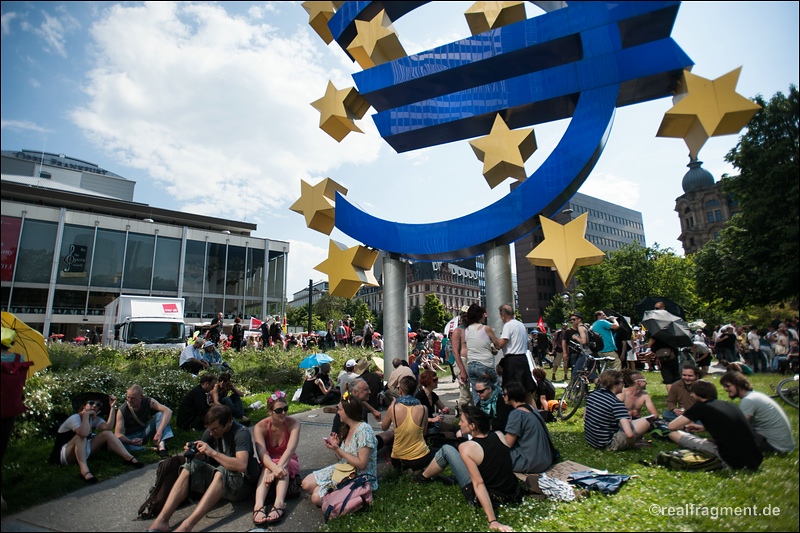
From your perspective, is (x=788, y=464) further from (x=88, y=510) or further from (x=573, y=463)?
(x=88, y=510)

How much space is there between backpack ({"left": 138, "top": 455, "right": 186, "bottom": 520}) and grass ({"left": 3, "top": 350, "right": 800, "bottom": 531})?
143cm

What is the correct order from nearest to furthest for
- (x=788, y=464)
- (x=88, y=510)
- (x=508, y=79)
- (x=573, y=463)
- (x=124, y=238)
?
(x=788, y=464), (x=88, y=510), (x=573, y=463), (x=508, y=79), (x=124, y=238)

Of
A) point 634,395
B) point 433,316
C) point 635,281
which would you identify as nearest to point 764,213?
point 634,395

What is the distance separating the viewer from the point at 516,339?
6.98 metres

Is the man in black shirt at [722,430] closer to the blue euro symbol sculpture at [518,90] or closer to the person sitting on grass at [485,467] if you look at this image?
the person sitting on grass at [485,467]

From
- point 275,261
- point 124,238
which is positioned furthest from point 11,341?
point 275,261

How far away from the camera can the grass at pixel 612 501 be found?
3674mm

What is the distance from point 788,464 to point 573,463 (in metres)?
2.12

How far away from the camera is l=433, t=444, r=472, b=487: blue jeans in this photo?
471 centimetres

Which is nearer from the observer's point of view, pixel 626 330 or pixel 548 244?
pixel 548 244

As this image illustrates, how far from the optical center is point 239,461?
4828mm

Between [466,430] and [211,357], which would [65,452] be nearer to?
[466,430]

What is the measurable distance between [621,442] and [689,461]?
1086mm

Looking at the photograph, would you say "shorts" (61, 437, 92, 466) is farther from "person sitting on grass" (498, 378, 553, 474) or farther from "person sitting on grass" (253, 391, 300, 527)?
"person sitting on grass" (498, 378, 553, 474)
